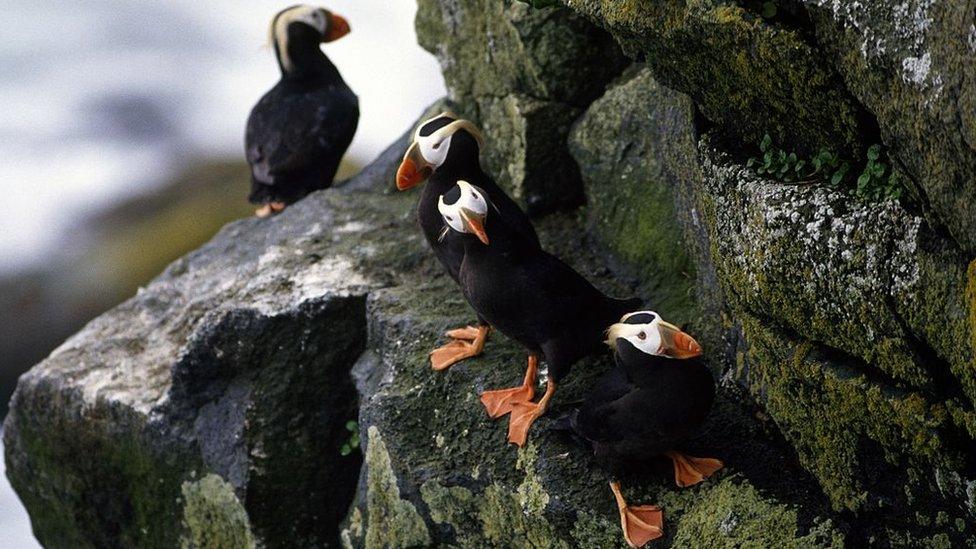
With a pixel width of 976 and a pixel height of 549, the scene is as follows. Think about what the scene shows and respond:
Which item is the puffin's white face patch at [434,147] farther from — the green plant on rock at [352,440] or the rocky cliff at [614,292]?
the green plant on rock at [352,440]

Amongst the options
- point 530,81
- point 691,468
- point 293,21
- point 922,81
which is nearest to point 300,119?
point 293,21

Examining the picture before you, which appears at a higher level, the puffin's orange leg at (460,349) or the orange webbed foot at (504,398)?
the puffin's orange leg at (460,349)

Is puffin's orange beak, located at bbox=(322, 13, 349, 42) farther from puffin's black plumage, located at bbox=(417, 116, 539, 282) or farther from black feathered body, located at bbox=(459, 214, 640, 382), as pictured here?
black feathered body, located at bbox=(459, 214, 640, 382)

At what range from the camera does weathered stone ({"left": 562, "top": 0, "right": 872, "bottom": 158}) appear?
3.13 metres

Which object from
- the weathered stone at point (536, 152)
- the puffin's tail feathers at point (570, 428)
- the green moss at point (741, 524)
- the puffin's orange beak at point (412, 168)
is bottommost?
the green moss at point (741, 524)

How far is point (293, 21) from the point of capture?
23.2 ft

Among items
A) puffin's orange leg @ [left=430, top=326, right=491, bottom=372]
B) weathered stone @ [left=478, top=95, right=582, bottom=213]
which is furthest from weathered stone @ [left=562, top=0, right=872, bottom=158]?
weathered stone @ [left=478, top=95, right=582, bottom=213]

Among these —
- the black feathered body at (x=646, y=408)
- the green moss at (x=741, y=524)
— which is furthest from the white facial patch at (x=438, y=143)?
the green moss at (x=741, y=524)

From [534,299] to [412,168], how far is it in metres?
0.87

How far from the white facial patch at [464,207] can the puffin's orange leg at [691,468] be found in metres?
0.99

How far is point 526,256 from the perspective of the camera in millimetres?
4246

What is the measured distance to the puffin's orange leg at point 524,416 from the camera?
13.4ft

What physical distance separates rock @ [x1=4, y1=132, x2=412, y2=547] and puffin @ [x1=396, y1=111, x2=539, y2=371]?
23.8 inches

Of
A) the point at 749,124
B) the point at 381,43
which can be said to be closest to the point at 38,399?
the point at 749,124
